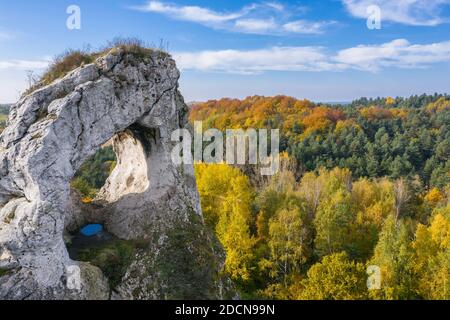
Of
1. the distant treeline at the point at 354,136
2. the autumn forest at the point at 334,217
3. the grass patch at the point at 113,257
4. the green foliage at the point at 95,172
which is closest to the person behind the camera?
the grass patch at the point at 113,257

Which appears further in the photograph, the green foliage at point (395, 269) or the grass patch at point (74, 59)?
the green foliage at point (395, 269)

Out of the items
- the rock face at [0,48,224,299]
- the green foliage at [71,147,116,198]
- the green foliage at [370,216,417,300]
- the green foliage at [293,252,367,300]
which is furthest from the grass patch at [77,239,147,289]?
the green foliage at [71,147,116,198]

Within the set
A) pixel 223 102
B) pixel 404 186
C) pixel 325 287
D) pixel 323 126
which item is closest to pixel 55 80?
pixel 325 287

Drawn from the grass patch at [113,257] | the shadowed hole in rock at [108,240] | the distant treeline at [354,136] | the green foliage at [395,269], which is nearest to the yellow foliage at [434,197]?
the distant treeline at [354,136]

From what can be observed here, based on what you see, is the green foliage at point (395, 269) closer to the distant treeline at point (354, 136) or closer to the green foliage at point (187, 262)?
the green foliage at point (187, 262)

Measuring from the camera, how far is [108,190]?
61.4 feet

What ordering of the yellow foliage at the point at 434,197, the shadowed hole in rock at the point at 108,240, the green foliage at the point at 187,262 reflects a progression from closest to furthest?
1. the shadowed hole in rock at the point at 108,240
2. the green foliage at the point at 187,262
3. the yellow foliage at the point at 434,197

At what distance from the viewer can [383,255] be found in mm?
25656

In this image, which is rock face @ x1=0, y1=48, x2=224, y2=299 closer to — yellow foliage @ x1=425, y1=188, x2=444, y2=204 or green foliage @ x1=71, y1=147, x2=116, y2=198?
green foliage @ x1=71, y1=147, x2=116, y2=198

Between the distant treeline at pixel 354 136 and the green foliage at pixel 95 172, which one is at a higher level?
the distant treeline at pixel 354 136

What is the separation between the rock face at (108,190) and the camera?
12.0 meters

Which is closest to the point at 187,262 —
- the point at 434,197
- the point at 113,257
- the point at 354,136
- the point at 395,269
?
the point at 113,257

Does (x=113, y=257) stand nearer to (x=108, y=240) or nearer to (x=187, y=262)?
(x=108, y=240)

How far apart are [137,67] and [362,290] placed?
17238 mm
